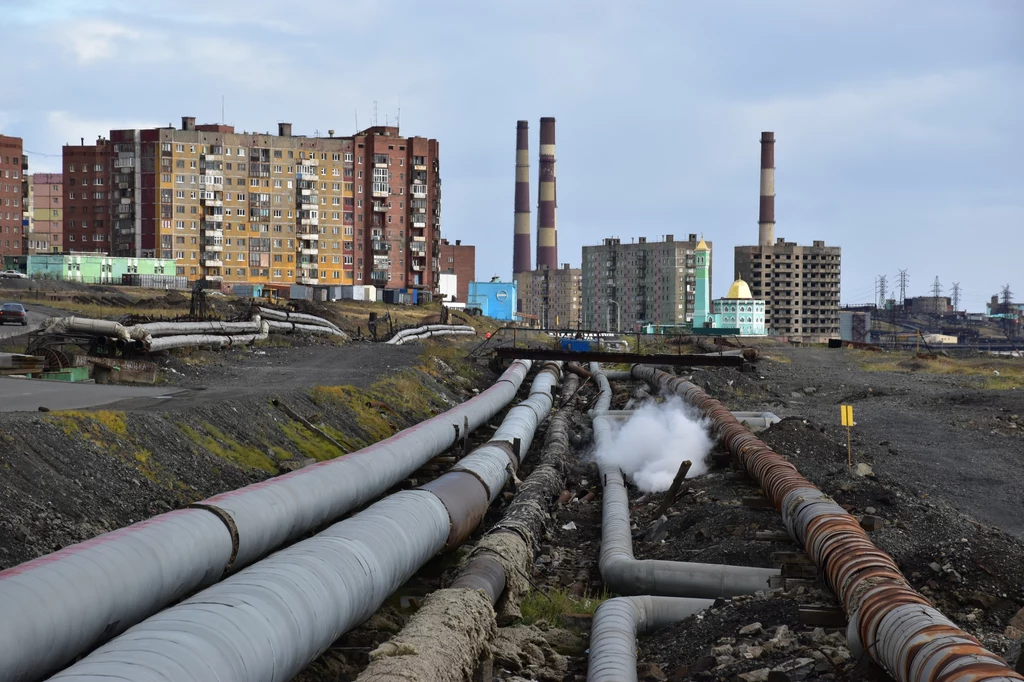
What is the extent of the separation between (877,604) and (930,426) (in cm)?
2274

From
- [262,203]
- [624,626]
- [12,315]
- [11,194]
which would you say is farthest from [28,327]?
[11,194]

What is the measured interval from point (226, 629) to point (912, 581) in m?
8.24

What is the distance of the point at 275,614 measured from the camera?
9109 mm

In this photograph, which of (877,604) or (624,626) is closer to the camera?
(877,604)

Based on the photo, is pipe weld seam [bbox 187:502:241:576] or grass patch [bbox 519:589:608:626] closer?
pipe weld seam [bbox 187:502:241:576]

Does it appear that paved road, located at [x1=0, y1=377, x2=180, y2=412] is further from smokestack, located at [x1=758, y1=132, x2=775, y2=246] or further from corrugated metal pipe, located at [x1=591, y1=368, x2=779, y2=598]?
smokestack, located at [x1=758, y1=132, x2=775, y2=246]

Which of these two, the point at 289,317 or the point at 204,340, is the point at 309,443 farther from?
the point at 289,317

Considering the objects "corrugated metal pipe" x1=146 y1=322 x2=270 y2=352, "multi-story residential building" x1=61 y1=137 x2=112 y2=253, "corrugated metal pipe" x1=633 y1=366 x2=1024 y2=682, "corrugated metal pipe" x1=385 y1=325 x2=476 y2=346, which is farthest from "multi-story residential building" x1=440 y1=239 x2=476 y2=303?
"corrugated metal pipe" x1=633 y1=366 x2=1024 y2=682

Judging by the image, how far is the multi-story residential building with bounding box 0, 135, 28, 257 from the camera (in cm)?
15275

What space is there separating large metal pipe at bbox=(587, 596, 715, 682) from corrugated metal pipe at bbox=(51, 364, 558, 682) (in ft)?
7.83

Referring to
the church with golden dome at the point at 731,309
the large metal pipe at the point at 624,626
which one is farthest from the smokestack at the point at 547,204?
the large metal pipe at the point at 624,626

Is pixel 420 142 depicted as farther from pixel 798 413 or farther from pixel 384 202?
pixel 798 413

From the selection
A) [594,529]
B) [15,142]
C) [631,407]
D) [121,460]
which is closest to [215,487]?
[121,460]

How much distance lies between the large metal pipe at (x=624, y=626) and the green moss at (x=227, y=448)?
349 inches
